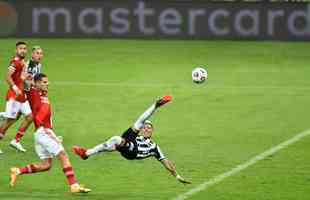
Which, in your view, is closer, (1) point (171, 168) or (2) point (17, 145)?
(1) point (171, 168)

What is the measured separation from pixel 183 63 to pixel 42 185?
61.8 feet

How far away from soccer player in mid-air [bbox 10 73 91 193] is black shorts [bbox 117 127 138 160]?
95 centimetres

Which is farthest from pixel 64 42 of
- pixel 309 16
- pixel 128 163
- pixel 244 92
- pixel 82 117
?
pixel 128 163

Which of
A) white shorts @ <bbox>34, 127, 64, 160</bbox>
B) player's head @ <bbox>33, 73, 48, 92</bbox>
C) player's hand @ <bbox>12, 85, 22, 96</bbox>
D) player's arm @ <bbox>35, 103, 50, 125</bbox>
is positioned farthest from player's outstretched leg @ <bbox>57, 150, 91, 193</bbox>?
player's hand @ <bbox>12, 85, 22, 96</bbox>

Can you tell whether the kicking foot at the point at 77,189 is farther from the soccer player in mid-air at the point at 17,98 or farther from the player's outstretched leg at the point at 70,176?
the soccer player in mid-air at the point at 17,98

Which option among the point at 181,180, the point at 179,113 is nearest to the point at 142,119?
the point at 181,180

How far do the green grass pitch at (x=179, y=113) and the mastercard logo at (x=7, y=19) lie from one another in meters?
0.44

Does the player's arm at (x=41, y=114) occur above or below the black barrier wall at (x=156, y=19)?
above

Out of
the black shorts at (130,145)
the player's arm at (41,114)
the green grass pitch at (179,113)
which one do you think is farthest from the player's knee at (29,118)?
the black shorts at (130,145)

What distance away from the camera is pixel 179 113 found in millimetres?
28156

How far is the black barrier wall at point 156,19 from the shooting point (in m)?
40.9

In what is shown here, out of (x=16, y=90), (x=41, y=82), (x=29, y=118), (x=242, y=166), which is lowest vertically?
(x=242, y=166)

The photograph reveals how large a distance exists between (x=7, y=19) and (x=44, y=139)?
2523 centimetres

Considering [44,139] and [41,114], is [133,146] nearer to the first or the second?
[44,139]
